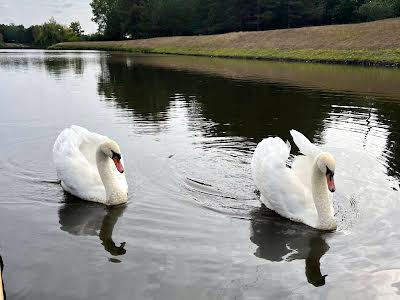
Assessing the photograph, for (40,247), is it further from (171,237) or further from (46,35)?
(46,35)

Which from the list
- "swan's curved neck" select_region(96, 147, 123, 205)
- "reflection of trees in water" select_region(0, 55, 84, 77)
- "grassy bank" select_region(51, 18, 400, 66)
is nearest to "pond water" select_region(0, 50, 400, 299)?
"swan's curved neck" select_region(96, 147, 123, 205)

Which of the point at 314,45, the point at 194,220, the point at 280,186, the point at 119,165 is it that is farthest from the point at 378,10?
the point at 194,220

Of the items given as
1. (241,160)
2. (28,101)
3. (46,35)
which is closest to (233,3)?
(46,35)

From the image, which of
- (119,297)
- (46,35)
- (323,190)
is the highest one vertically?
(46,35)

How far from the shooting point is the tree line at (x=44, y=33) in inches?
5177

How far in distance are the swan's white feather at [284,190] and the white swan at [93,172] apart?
7.87 feet

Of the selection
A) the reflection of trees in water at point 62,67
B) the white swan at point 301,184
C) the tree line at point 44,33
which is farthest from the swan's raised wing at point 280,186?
the tree line at point 44,33

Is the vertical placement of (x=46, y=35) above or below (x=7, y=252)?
above

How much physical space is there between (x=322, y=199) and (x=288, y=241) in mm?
898

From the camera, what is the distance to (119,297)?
18.9 ft

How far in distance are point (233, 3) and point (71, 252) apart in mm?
85621

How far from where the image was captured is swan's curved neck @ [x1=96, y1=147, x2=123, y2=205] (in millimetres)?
8602

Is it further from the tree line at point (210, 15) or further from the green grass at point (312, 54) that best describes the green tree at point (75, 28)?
the green grass at point (312, 54)

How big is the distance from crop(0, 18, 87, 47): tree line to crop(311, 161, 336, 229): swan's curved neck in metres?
132
